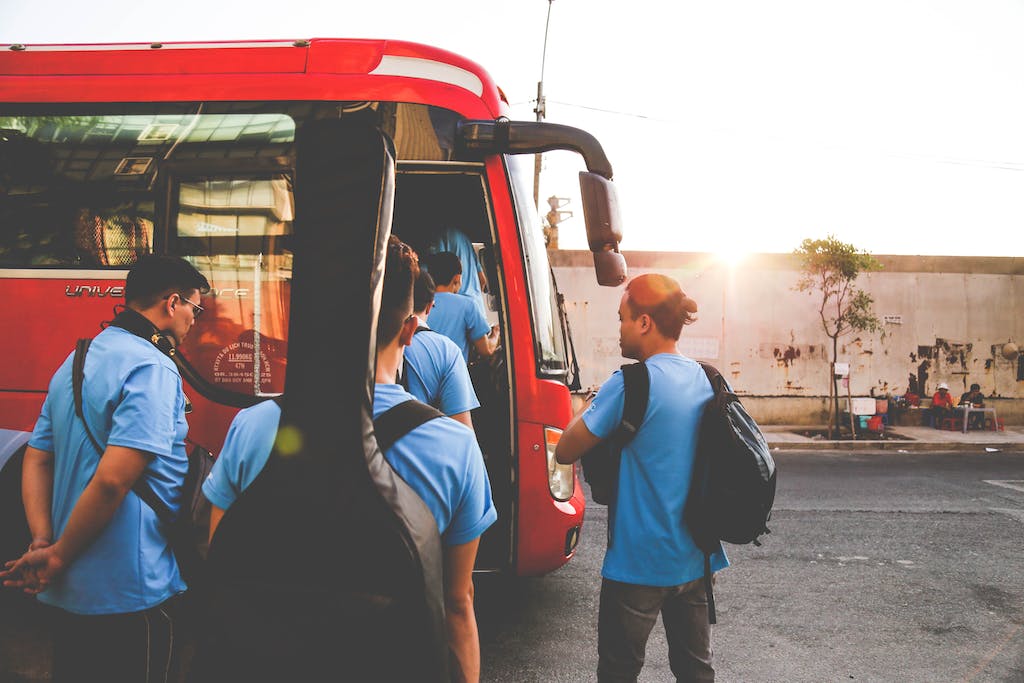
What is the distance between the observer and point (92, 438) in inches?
80.6

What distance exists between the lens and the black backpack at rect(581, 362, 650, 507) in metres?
2.33

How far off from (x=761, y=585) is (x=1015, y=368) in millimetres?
16018

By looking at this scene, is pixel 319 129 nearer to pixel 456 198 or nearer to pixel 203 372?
pixel 203 372

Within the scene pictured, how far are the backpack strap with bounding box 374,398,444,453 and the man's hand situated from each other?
1384 millimetres

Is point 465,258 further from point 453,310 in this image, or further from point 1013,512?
point 1013,512

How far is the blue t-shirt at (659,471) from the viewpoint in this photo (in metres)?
2.33

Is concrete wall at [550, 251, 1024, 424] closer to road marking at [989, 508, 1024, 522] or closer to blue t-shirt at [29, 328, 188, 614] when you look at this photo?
road marking at [989, 508, 1024, 522]

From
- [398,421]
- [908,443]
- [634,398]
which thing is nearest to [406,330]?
[398,421]

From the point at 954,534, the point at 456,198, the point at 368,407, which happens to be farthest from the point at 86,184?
the point at 954,534

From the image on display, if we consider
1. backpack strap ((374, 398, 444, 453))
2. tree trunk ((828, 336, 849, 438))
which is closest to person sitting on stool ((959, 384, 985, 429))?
tree trunk ((828, 336, 849, 438))

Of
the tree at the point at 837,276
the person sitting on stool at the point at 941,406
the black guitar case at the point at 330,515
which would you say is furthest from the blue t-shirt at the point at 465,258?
the person sitting on stool at the point at 941,406

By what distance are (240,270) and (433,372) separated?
1320mm

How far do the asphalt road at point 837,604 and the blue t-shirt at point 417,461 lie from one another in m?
2.42

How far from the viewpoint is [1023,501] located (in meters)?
7.79
